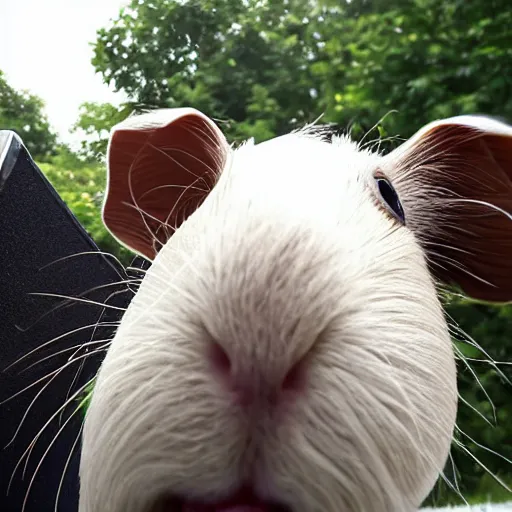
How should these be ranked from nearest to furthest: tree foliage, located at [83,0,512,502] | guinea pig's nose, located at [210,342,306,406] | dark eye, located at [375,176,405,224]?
guinea pig's nose, located at [210,342,306,406], dark eye, located at [375,176,405,224], tree foliage, located at [83,0,512,502]

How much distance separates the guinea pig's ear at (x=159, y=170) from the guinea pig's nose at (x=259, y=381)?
0.21m

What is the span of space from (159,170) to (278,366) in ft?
0.95

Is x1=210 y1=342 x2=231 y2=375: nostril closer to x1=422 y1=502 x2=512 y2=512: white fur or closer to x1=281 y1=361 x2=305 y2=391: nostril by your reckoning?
x1=281 y1=361 x2=305 y2=391: nostril

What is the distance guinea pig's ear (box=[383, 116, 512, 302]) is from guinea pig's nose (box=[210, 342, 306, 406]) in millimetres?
260

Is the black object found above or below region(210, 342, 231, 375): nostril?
below

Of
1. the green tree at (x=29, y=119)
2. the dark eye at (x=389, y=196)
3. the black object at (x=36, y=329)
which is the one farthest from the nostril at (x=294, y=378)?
the green tree at (x=29, y=119)

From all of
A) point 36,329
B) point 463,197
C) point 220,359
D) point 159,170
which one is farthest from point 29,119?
point 220,359

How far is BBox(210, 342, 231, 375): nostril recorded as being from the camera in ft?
1.05

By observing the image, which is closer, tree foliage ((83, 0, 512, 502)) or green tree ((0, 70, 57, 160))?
tree foliage ((83, 0, 512, 502))

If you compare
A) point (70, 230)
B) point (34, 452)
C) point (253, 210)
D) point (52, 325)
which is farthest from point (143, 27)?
point (253, 210)

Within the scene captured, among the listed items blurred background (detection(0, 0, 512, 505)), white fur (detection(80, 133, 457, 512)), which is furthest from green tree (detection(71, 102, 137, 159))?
white fur (detection(80, 133, 457, 512))

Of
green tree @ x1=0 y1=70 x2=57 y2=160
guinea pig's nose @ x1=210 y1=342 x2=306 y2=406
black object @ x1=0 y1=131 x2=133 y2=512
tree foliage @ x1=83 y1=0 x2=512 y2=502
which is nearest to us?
guinea pig's nose @ x1=210 y1=342 x2=306 y2=406

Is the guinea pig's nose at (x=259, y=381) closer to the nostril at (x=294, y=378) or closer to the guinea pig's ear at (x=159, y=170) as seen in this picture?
the nostril at (x=294, y=378)

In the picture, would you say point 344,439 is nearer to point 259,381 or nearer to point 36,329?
point 259,381
